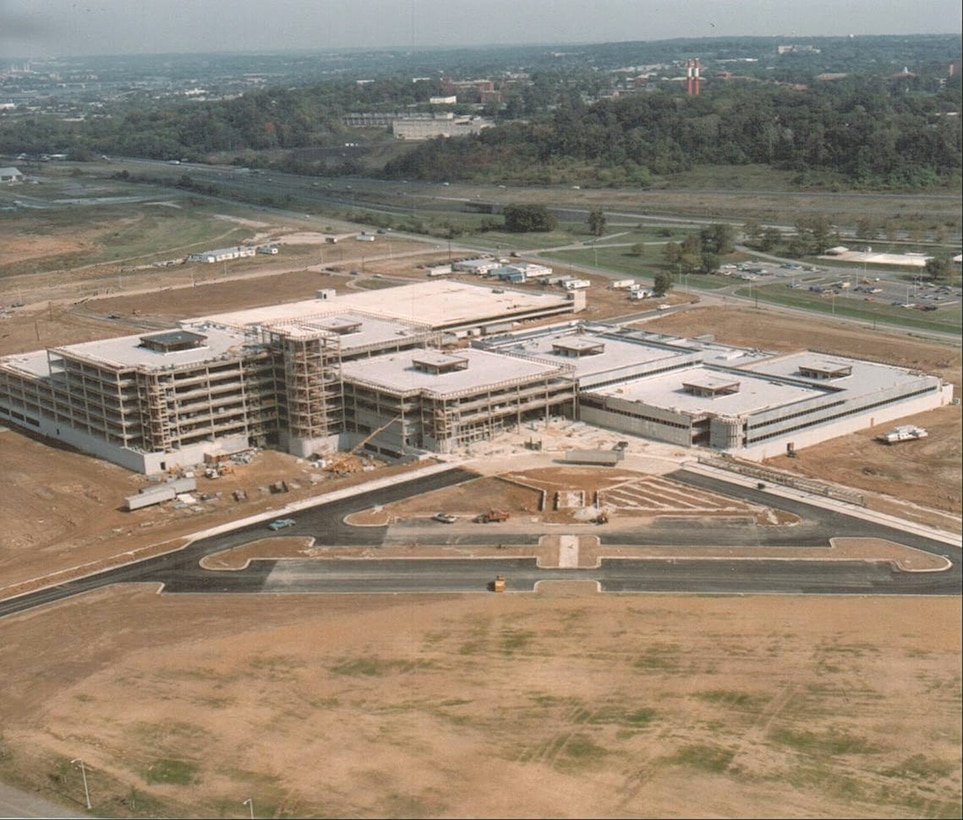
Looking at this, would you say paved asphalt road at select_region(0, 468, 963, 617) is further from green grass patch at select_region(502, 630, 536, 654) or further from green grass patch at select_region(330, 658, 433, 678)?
green grass patch at select_region(330, 658, 433, 678)

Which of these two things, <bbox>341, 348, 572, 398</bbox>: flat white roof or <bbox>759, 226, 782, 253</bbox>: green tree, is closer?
<bbox>341, 348, 572, 398</bbox>: flat white roof

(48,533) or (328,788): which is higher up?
(328,788)

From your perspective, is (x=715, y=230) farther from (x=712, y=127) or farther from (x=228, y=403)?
(x=228, y=403)

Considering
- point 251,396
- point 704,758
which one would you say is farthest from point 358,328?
point 704,758

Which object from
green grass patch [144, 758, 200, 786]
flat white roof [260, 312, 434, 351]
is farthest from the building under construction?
green grass patch [144, 758, 200, 786]

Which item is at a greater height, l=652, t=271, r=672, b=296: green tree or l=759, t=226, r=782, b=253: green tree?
l=759, t=226, r=782, b=253: green tree

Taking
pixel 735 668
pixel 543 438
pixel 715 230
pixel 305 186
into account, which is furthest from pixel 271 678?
pixel 305 186
